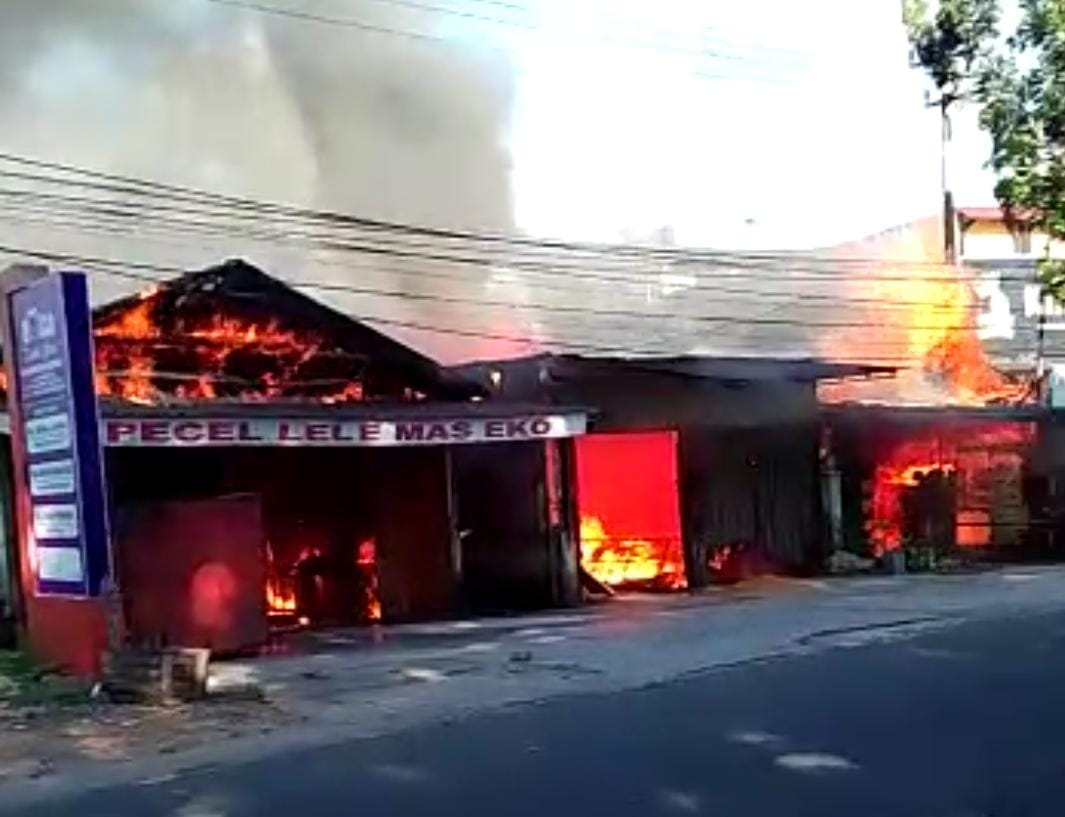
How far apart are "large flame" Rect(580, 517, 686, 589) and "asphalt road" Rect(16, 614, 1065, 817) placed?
456 inches

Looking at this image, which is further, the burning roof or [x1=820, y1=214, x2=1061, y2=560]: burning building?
[x1=820, y1=214, x2=1061, y2=560]: burning building

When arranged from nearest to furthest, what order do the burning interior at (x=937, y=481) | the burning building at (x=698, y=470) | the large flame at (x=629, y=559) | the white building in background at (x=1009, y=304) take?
the burning building at (x=698, y=470) < the large flame at (x=629, y=559) < the burning interior at (x=937, y=481) < the white building in background at (x=1009, y=304)

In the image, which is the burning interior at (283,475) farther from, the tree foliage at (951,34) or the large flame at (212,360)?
the tree foliage at (951,34)

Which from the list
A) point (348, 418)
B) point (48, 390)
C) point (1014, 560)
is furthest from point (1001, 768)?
point (1014, 560)

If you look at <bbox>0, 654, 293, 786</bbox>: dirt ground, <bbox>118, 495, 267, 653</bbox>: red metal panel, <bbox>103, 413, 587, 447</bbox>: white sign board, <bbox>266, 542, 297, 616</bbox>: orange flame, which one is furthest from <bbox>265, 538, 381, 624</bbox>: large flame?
<bbox>0, 654, 293, 786</bbox>: dirt ground

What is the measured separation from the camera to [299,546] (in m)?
19.5

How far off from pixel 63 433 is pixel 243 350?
5759mm

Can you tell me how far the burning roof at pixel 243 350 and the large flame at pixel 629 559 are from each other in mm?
4274

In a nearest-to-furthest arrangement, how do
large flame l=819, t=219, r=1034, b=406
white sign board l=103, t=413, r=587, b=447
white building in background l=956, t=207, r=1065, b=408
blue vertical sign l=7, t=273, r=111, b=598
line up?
blue vertical sign l=7, t=273, r=111, b=598 < white sign board l=103, t=413, r=587, b=447 < large flame l=819, t=219, r=1034, b=406 < white building in background l=956, t=207, r=1065, b=408

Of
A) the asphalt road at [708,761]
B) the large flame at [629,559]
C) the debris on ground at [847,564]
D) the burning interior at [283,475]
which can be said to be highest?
the burning interior at [283,475]

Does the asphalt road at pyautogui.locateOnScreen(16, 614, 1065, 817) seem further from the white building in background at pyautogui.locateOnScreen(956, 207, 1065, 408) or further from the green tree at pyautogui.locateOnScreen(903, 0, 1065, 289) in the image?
the white building in background at pyautogui.locateOnScreen(956, 207, 1065, 408)

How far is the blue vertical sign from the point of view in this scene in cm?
1254

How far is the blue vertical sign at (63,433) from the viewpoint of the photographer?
12.5 meters

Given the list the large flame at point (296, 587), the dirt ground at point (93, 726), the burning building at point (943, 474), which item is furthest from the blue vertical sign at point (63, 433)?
the burning building at point (943, 474)
